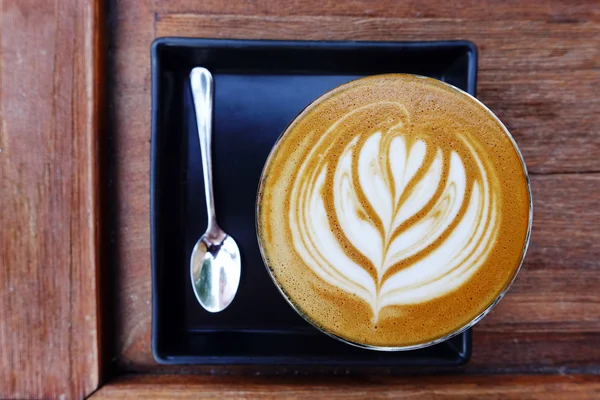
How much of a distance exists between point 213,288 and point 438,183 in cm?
41

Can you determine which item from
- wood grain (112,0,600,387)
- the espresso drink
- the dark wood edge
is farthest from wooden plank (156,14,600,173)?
the espresso drink

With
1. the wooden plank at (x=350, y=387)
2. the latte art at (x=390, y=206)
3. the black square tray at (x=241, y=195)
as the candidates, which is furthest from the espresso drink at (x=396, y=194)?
the wooden plank at (x=350, y=387)

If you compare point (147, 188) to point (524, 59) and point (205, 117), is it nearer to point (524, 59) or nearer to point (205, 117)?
point (205, 117)

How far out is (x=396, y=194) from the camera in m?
0.61

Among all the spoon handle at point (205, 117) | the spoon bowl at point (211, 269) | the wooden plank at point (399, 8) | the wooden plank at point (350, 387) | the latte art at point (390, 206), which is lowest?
the wooden plank at point (350, 387)

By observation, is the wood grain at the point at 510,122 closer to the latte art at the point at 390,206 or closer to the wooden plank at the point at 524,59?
the wooden plank at the point at 524,59

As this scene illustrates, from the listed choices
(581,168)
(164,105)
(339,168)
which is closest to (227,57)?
(164,105)

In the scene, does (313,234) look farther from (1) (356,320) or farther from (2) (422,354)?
(2) (422,354)

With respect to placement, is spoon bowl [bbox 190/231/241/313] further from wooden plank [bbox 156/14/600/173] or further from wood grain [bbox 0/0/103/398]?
wooden plank [bbox 156/14/600/173]

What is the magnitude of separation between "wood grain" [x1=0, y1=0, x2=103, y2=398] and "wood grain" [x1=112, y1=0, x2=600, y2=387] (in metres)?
0.05

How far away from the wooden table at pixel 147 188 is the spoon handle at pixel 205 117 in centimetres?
9

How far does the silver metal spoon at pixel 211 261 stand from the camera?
0.77 m

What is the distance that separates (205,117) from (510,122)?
529 mm

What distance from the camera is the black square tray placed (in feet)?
2.42
